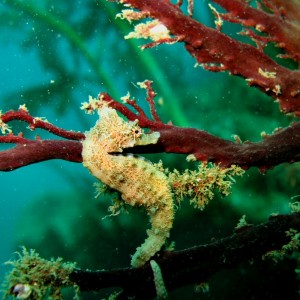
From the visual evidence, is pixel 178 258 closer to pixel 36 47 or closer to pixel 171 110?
pixel 171 110

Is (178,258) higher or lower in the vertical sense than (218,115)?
higher

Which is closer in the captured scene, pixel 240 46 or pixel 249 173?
pixel 240 46

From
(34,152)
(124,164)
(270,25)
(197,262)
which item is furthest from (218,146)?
(34,152)

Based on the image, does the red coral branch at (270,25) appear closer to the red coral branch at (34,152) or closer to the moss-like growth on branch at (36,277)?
the red coral branch at (34,152)

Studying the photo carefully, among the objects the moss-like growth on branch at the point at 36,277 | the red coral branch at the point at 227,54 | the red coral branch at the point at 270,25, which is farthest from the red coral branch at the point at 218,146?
the moss-like growth on branch at the point at 36,277

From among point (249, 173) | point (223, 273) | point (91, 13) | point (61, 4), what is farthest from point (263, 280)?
point (61, 4)

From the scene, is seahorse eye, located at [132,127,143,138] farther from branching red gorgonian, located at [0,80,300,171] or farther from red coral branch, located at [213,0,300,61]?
red coral branch, located at [213,0,300,61]

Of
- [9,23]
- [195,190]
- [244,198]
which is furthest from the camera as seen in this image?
[244,198]
